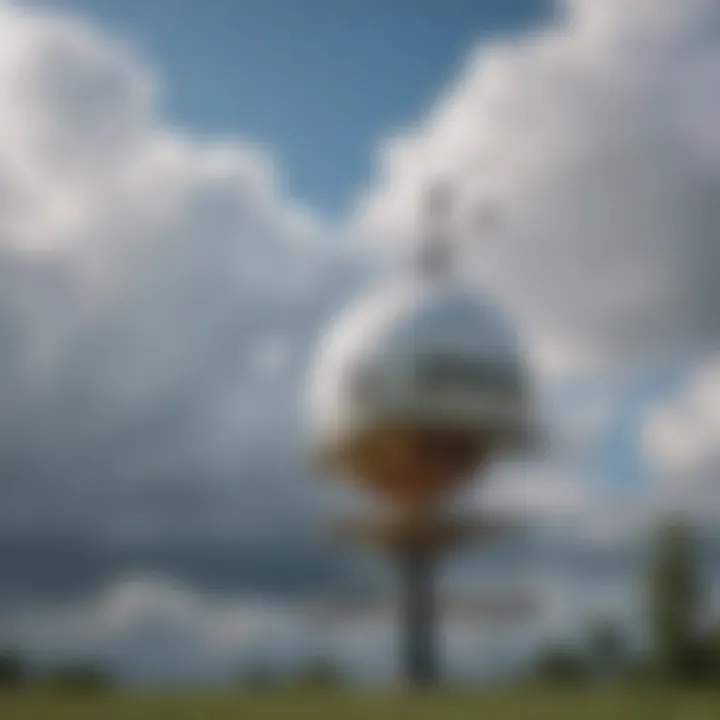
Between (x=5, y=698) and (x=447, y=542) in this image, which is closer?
(x=5, y=698)

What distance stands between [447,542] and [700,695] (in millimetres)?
1261

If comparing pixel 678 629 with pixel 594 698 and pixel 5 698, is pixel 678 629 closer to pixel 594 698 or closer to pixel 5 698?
pixel 594 698

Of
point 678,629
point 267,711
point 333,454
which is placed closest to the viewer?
point 267,711

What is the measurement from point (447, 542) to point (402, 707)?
0.84 m

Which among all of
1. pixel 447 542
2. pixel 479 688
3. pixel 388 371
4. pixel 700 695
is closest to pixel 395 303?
pixel 388 371

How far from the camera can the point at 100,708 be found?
4277 millimetres

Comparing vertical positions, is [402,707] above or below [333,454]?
below

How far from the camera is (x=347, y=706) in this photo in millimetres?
4348

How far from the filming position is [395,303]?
4891 millimetres

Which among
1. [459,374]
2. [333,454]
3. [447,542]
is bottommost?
[447,542]

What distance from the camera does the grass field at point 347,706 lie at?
4219 millimetres

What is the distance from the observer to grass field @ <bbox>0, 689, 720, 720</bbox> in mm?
4219

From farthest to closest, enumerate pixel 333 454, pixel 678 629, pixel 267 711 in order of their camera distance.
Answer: pixel 333 454
pixel 678 629
pixel 267 711

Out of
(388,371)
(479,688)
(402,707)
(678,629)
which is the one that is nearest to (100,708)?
(402,707)
